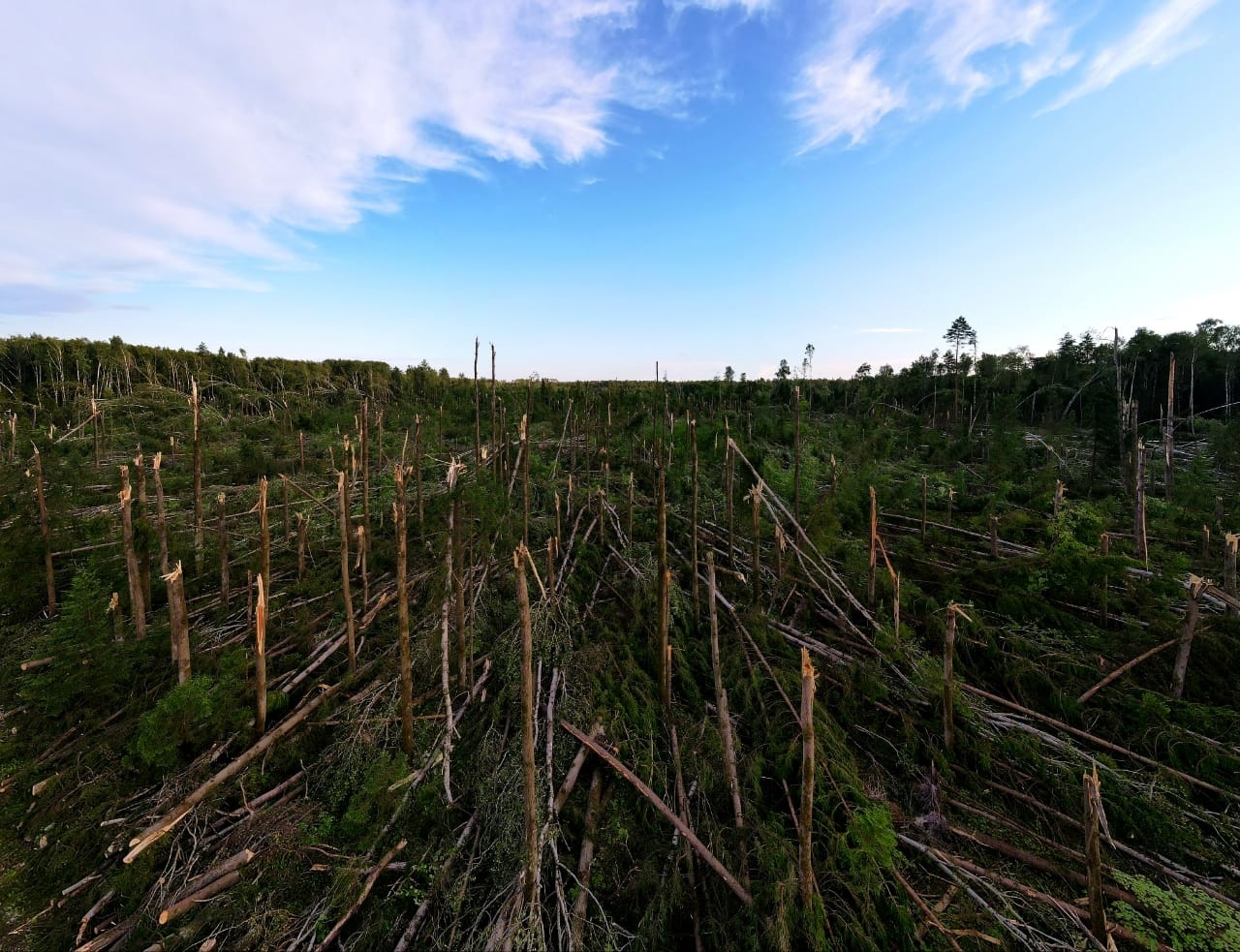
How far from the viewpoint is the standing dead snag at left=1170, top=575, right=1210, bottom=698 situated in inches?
173

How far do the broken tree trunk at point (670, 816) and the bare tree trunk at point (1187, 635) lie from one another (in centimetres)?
508

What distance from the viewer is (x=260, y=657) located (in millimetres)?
3762

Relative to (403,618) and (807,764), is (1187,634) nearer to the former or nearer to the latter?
(807,764)

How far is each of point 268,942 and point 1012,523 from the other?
11637 mm

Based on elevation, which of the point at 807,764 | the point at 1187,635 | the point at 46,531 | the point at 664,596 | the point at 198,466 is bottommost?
the point at 1187,635

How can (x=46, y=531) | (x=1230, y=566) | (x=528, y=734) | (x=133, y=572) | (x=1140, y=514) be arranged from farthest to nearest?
(x=1140, y=514)
(x=46, y=531)
(x=1230, y=566)
(x=133, y=572)
(x=528, y=734)

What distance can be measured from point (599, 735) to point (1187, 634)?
19.0 ft

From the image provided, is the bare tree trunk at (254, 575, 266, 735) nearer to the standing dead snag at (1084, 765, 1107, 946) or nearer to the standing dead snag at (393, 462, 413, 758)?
the standing dead snag at (393, 462, 413, 758)

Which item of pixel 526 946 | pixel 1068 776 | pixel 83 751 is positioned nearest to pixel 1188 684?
pixel 1068 776

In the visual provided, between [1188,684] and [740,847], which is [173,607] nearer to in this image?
[740,847]

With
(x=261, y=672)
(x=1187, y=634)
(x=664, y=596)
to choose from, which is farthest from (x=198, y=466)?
(x=1187, y=634)

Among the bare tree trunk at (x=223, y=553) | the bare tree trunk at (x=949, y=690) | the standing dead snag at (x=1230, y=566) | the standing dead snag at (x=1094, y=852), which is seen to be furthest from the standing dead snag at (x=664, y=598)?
the standing dead snag at (x=1230, y=566)

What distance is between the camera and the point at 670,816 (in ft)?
10.3

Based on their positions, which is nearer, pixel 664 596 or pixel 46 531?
pixel 664 596
